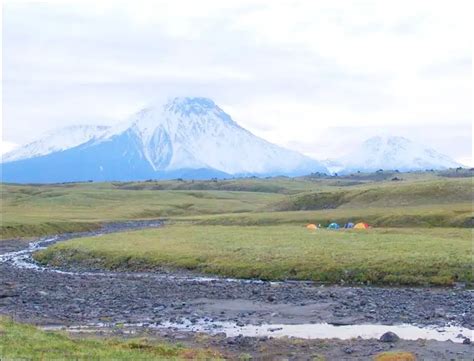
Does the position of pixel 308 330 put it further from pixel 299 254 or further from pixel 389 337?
pixel 299 254

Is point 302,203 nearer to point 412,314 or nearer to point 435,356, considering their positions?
point 412,314

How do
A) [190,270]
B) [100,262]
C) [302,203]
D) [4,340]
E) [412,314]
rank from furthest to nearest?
[302,203] < [100,262] < [190,270] < [412,314] < [4,340]

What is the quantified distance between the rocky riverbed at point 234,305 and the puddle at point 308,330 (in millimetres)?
412

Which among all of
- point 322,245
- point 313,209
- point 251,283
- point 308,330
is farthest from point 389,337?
point 313,209

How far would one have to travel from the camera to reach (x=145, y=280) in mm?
44625

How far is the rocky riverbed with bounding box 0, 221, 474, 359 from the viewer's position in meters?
27.8

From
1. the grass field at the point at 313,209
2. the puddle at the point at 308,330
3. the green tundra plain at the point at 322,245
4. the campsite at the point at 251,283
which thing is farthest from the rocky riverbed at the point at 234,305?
the grass field at the point at 313,209

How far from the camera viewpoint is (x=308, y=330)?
94.3ft

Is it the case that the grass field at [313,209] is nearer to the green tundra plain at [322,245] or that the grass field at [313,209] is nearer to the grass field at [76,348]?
the green tundra plain at [322,245]

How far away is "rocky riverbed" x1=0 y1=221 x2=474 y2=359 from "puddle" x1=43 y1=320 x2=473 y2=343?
412mm

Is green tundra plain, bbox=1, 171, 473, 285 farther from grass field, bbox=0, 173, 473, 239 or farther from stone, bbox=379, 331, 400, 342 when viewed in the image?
stone, bbox=379, 331, 400, 342

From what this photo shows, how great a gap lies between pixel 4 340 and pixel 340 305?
56.6 feet

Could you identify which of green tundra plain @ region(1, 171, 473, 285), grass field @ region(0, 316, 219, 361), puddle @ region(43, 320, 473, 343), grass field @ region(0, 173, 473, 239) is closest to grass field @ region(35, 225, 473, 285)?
green tundra plain @ region(1, 171, 473, 285)

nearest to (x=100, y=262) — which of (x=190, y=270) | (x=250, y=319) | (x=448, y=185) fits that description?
(x=190, y=270)
